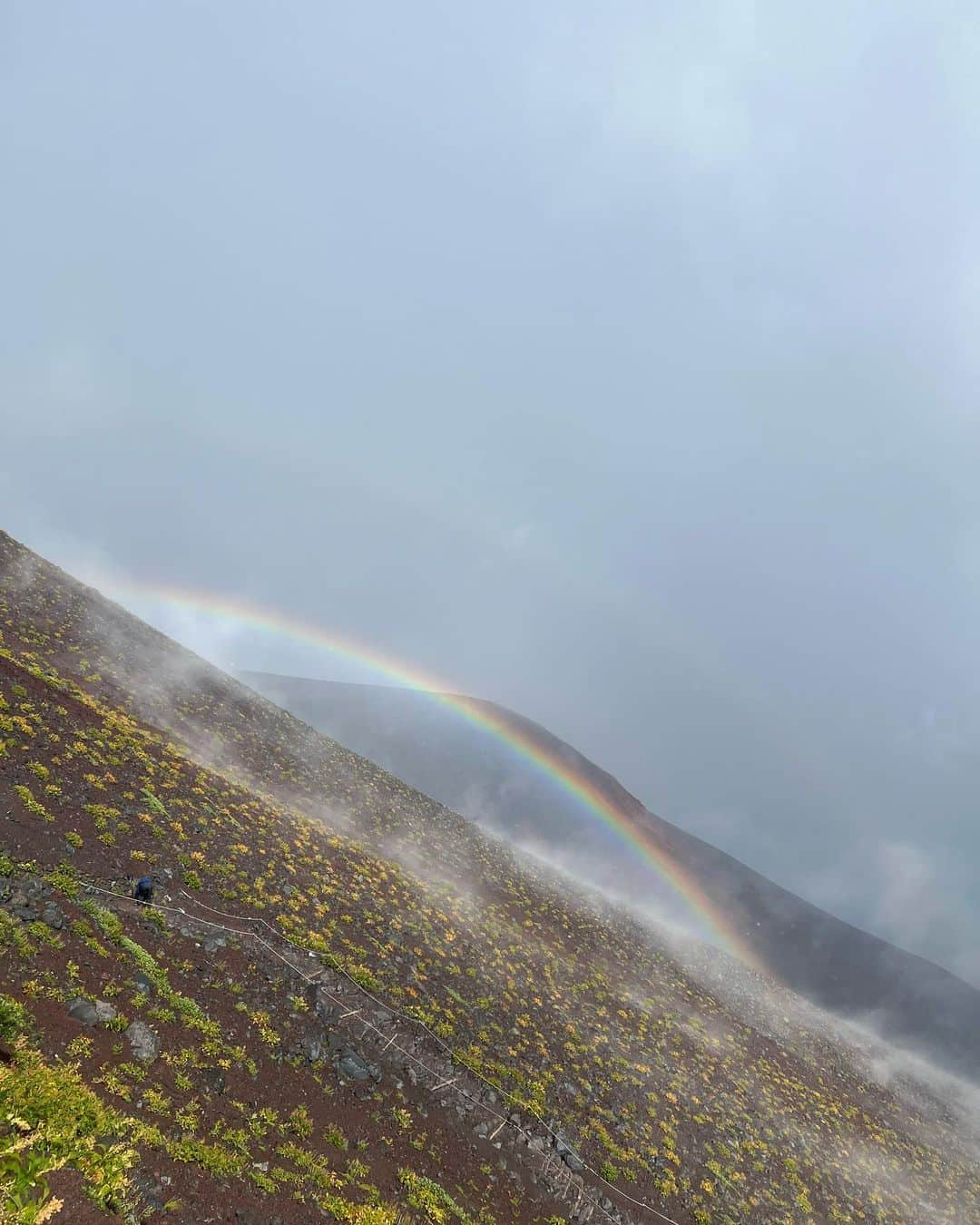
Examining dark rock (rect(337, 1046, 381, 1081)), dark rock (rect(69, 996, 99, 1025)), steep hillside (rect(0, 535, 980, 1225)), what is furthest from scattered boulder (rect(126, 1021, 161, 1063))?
dark rock (rect(337, 1046, 381, 1081))

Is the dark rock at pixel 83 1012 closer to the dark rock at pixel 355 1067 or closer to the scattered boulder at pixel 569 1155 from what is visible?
the dark rock at pixel 355 1067

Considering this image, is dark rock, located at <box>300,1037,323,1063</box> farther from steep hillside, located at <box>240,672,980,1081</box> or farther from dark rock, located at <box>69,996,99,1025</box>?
steep hillside, located at <box>240,672,980,1081</box>

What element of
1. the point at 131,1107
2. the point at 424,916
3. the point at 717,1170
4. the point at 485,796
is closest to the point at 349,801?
the point at 424,916

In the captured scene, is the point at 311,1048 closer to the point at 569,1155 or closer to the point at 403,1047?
the point at 403,1047

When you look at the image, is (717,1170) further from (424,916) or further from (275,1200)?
(275,1200)

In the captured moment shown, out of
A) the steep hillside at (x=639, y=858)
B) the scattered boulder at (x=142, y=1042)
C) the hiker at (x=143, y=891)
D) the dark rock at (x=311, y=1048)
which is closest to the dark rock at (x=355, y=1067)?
the dark rock at (x=311, y=1048)

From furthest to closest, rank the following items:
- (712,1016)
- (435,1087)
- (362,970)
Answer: (712,1016) < (362,970) < (435,1087)
